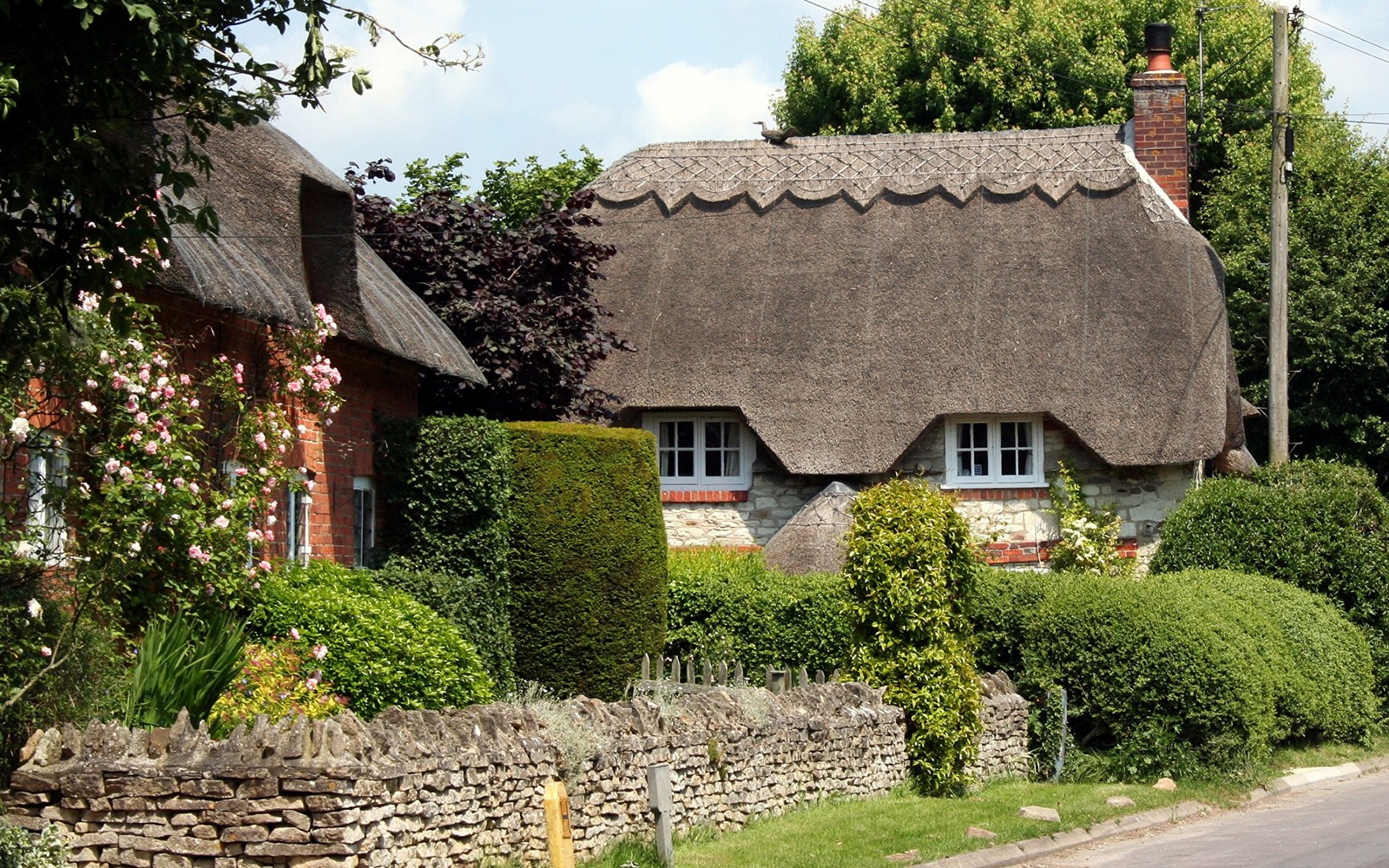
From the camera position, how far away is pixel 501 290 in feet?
59.0

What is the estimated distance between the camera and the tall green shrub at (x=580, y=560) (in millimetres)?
14719

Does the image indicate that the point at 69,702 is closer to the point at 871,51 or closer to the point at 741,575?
the point at 741,575

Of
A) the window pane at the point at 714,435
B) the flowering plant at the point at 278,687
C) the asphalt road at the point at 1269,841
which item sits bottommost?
the asphalt road at the point at 1269,841

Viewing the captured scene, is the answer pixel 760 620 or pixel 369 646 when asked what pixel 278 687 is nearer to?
pixel 369 646

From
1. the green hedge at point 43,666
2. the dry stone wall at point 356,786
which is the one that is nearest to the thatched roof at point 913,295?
the dry stone wall at point 356,786

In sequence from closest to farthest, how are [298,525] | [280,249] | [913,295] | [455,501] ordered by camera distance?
[280,249], [298,525], [455,501], [913,295]

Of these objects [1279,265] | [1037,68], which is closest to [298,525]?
[1279,265]

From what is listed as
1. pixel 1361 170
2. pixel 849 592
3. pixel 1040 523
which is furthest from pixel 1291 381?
pixel 849 592

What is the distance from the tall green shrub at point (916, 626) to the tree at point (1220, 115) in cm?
1616

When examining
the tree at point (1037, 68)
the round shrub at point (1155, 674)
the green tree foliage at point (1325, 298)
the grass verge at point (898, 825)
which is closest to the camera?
the grass verge at point (898, 825)

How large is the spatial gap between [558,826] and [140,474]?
158 inches

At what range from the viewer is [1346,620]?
1833 centimetres

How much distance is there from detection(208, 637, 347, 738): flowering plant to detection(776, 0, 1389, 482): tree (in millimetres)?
20867

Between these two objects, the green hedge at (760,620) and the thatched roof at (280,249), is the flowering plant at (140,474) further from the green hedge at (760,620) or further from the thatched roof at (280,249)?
the green hedge at (760,620)
